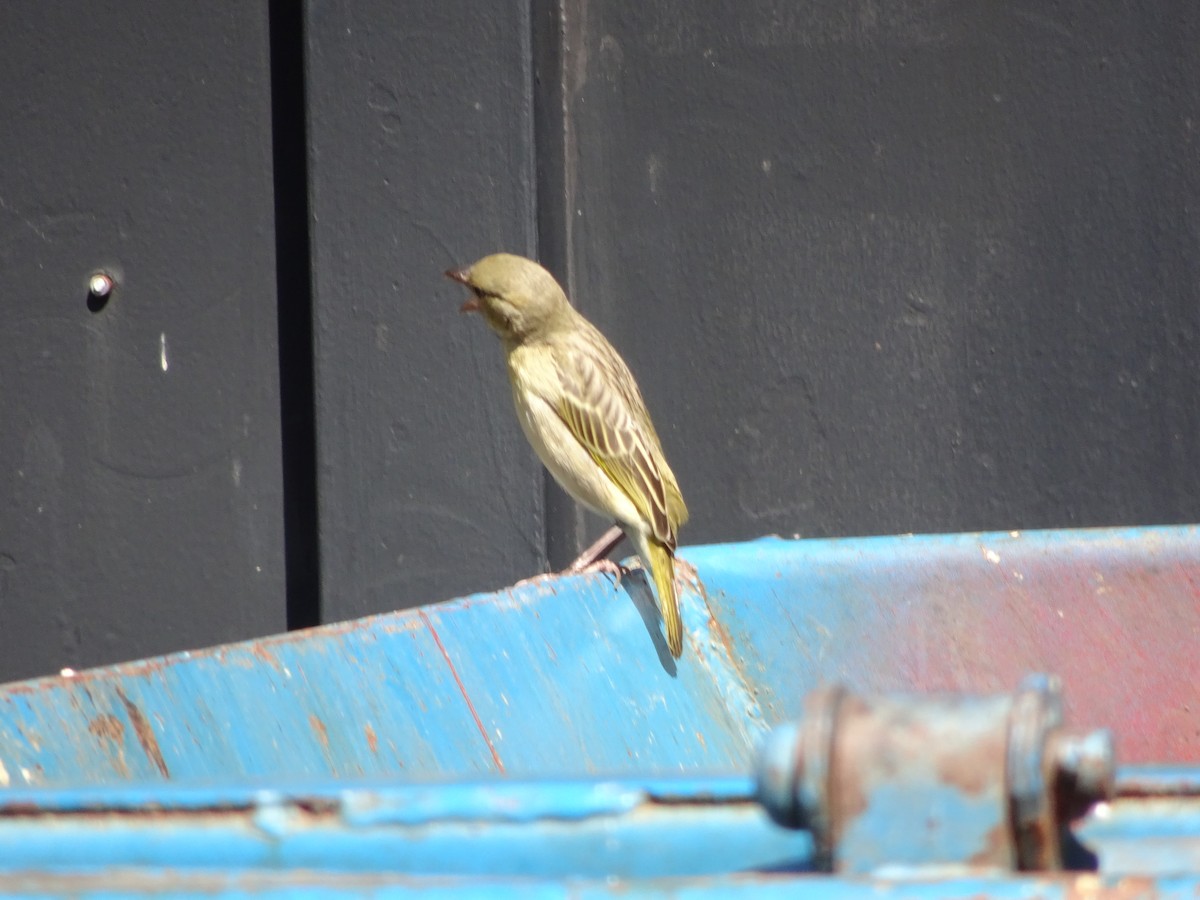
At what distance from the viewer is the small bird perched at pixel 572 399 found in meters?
4.66

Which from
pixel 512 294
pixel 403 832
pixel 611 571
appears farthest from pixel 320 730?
pixel 512 294

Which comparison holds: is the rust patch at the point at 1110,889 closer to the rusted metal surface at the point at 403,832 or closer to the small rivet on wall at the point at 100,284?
the rusted metal surface at the point at 403,832

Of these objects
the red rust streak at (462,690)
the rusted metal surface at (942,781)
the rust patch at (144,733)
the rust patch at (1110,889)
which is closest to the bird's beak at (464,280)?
the red rust streak at (462,690)

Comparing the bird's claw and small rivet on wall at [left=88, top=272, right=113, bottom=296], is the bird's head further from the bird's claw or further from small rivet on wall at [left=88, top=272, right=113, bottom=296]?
small rivet on wall at [left=88, top=272, right=113, bottom=296]

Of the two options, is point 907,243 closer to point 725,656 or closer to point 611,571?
point 611,571

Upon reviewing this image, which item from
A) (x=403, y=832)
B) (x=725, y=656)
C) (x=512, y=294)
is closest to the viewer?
(x=403, y=832)

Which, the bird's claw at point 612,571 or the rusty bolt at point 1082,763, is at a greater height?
the rusty bolt at point 1082,763

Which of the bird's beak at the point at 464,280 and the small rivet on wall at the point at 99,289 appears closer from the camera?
the bird's beak at the point at 464,280

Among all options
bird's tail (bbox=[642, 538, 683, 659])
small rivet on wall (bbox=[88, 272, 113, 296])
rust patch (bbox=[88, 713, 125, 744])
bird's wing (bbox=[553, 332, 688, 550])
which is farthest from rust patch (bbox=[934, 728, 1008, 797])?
small rivet on wall (bbox=[88, 272, 113, 296])

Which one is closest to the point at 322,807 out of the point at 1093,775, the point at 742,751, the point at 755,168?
the point at 1093,775

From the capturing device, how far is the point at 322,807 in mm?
1104

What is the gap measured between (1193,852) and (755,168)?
434cm

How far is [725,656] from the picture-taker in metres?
3.65

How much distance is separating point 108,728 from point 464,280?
9.16ft
